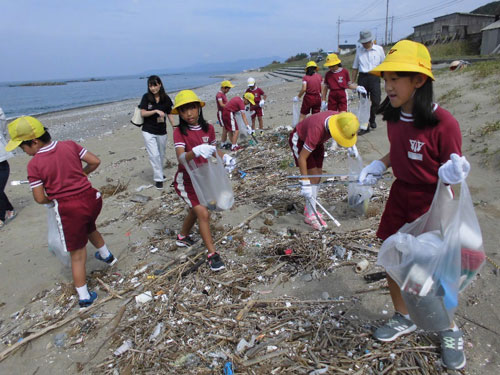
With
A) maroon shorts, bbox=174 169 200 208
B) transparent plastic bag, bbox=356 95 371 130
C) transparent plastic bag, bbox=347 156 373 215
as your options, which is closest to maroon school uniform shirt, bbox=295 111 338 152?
transparent plastic bag, bbox=347 156 373 215

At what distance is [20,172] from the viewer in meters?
8.23

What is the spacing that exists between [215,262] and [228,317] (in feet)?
2.24

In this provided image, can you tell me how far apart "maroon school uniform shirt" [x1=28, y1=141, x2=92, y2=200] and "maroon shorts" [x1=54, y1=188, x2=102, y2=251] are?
0.06 m

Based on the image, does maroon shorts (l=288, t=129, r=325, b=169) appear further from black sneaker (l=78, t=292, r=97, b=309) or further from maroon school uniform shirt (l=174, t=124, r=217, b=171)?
black sneaker (l=78, t=292, r=97, b=309)

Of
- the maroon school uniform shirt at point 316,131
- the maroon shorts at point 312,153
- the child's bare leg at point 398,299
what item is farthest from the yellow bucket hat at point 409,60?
the maroon shorts at point 312,153

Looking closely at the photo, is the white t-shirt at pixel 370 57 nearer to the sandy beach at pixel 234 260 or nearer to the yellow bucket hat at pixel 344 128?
the sandy beach at pixel 234 260

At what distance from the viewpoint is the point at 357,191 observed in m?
4.09

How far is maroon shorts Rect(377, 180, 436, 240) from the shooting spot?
2025mm

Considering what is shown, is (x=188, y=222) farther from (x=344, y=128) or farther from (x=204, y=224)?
(x=344, y=128)

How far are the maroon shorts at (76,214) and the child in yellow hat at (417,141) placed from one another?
2631mm

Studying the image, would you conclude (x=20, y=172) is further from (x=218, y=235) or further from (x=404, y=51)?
(x=404, y=51)

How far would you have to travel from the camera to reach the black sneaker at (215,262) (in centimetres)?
328

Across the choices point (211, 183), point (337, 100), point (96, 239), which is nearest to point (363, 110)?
point (337, 100)

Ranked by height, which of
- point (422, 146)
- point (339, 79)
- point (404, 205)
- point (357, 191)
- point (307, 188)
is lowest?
point (357, 191)
